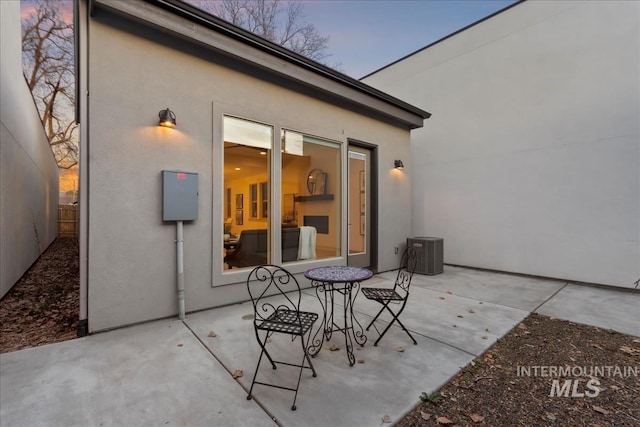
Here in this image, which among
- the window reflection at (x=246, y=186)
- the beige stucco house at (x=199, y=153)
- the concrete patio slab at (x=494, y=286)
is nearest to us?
the beige stucco house at (x=199, y=153)

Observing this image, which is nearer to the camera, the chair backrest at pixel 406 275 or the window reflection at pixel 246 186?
the chair backrest at pixel 406 275

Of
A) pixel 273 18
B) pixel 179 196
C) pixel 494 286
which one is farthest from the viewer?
pixel 273 18

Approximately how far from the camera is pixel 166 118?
11.1ft

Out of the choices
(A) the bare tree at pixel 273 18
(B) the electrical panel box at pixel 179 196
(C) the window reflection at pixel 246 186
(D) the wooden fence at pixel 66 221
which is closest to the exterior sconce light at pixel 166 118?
(B) the electrical panel box at pixel 179 196

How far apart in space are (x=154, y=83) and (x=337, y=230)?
3638 millimetres

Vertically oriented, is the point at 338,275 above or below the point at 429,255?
above

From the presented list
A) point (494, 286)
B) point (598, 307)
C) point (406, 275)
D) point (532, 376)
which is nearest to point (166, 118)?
point (532, 376)

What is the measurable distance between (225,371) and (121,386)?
2.37ft

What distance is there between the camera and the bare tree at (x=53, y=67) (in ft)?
40.2

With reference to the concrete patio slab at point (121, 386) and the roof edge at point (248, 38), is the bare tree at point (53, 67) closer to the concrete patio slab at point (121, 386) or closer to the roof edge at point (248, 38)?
the roof edge at point (248, 38)

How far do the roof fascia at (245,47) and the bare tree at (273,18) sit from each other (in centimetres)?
785

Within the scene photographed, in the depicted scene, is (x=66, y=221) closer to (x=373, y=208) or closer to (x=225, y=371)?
(x=373, y=208)

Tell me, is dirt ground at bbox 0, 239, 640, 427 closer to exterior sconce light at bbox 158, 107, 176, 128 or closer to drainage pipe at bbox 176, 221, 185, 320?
drainage pipe at bbox 176, 221, 185, 320

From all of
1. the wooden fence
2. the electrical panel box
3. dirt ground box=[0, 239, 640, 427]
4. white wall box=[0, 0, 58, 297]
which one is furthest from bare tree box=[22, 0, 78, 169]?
dirt ground box=[0, 239, 640, 427]
